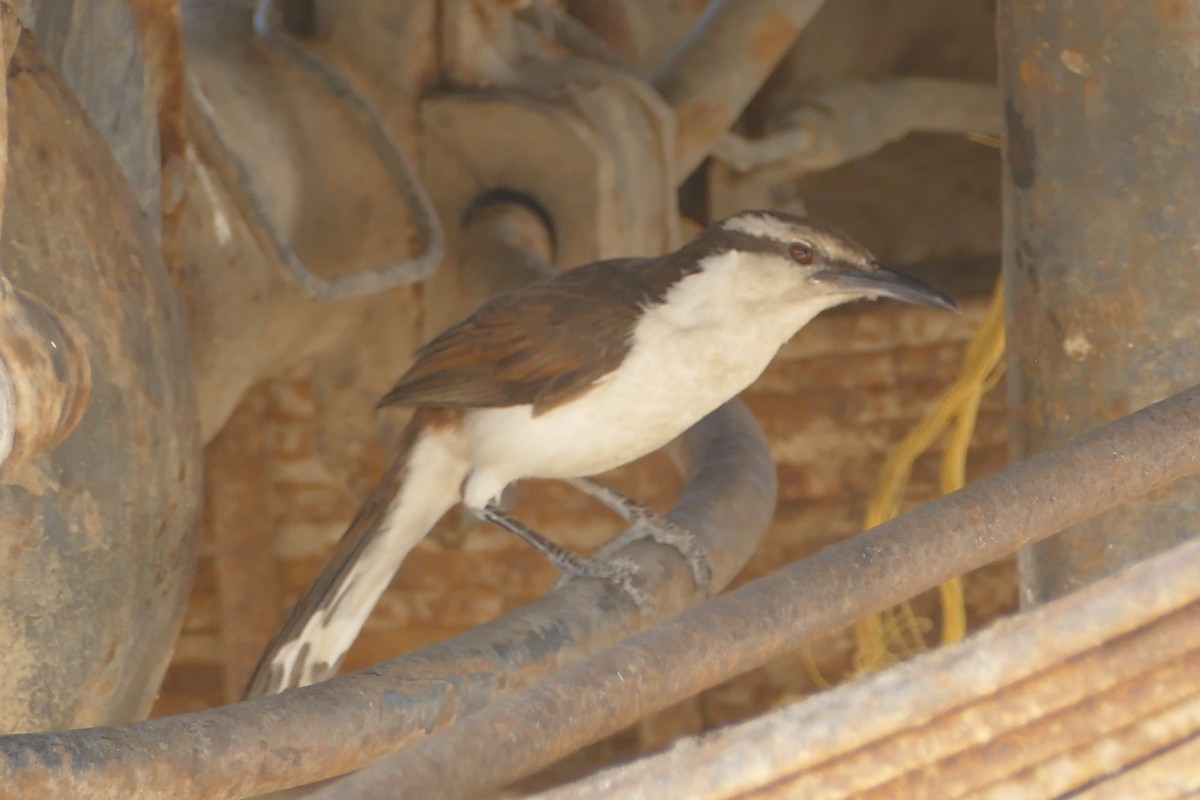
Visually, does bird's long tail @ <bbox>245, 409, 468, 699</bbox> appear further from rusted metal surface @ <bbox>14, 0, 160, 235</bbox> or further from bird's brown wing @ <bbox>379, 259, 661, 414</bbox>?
rusted metal surface @ <bbox>14, 0, 160, 235</bbox>

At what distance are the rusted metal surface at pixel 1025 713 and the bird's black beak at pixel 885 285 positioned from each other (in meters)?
1.43

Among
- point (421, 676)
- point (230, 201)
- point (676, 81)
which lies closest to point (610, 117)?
point (676, 81)

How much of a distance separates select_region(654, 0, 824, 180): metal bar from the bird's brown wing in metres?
1.27

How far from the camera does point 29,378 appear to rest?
0.84m

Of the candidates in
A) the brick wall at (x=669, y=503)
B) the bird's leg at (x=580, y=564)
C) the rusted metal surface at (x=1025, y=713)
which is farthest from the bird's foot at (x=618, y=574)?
the brick wall at (x=669, y=503)

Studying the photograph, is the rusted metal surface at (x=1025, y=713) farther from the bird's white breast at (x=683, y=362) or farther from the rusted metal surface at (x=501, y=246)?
the rusted metal surface at (x=501, y=246)

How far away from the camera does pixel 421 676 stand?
1284mm

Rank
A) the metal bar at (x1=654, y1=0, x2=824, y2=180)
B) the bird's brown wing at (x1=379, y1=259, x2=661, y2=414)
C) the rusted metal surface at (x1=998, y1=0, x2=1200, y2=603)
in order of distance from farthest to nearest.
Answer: the metal bar at (x1=654, y1=0, x2=824, y2=180) < the bird's brown wing at (x1=379, y1=259, x2=661, y2=414) < the rusted metal surface at (x1=998, y1=0, x2=1200, y2=603)

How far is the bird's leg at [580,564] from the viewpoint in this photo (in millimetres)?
1827

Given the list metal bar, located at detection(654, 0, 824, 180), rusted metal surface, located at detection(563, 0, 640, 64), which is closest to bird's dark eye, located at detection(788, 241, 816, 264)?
metal bar, located at detection(654, 0, 824, 180)

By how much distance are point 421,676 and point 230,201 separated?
165cm

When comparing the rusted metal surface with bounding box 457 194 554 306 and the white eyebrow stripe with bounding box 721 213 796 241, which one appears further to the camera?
the rusted metal surface with bounding box 457 194 554 306

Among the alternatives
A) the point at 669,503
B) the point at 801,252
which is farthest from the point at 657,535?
the point at 669,503

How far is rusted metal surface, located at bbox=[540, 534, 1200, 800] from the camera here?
1.97ft
